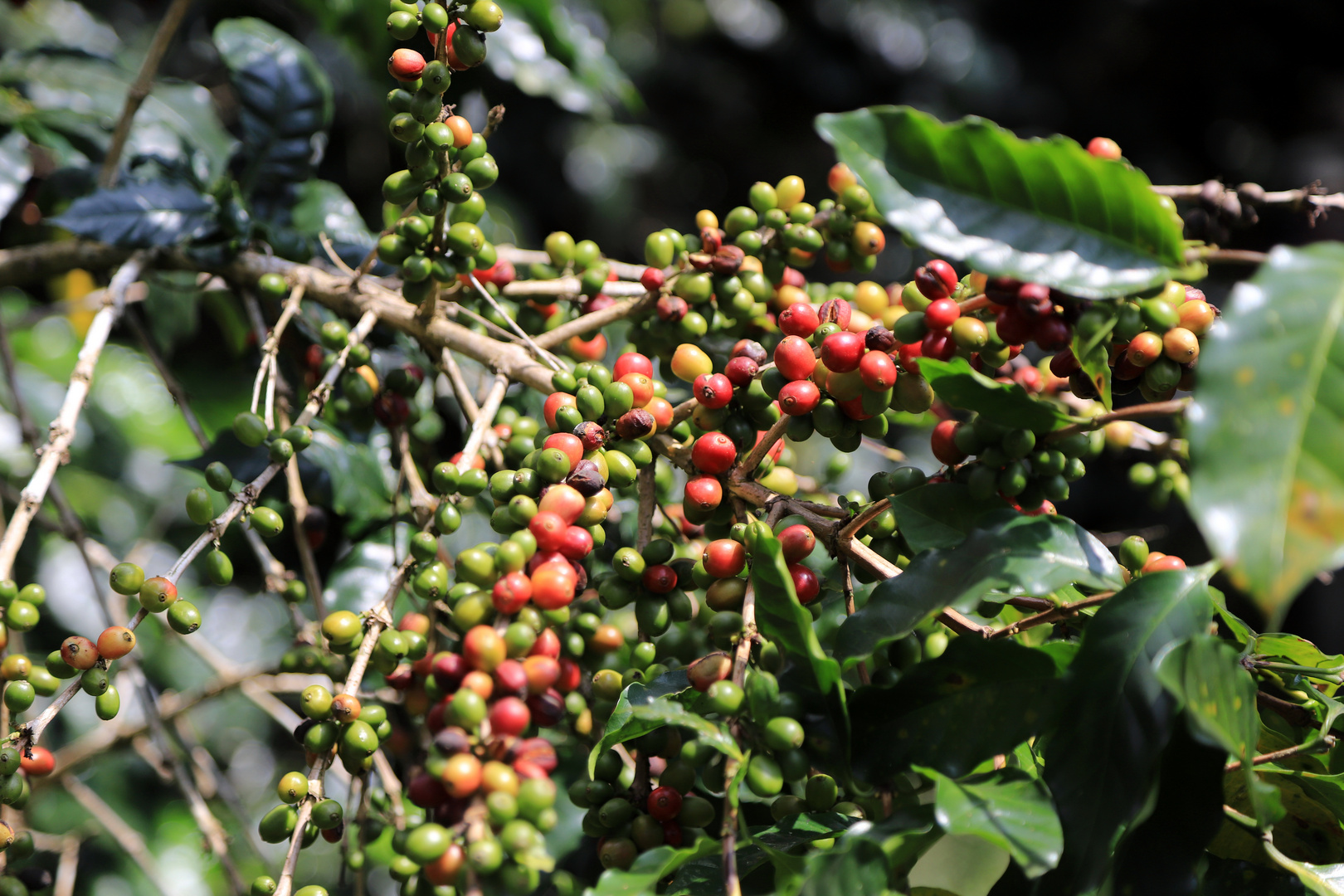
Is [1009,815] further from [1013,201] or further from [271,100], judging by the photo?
[271,100]

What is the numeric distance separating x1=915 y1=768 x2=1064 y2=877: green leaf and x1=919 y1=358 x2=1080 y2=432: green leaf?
23 centimetres

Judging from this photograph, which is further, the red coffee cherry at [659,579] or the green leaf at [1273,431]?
the red coffee cherry at [659,579]

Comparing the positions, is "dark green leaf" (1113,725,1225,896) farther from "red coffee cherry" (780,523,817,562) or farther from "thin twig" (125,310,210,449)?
"thin twig" (125,310,210,449)

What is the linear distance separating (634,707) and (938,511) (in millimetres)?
269

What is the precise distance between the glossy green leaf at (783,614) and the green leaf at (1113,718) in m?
0.15

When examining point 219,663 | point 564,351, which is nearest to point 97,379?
point 219,663

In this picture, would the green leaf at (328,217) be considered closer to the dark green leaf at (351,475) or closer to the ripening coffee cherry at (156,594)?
the dark green leaf at (351,475)

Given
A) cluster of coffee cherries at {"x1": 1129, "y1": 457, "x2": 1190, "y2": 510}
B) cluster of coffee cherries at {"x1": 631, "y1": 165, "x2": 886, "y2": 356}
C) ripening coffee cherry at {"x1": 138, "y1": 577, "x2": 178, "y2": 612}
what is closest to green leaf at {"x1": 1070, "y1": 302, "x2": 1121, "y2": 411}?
cluster of coffee cherries at {"x1": 631, "y1": 165, "x2": 886, "y2": 356}

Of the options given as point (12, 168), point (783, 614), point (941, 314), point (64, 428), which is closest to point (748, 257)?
point (941, 314)

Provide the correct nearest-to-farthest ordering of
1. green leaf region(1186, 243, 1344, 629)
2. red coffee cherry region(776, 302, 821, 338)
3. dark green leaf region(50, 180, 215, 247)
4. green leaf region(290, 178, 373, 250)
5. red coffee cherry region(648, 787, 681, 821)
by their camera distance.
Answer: green leaf region(1186, 243, 1344, 629), red coffee cherry region(648, 787, 681, 821), red coffee cherry region(776, 302, 821, 338), dark green leaf region(50, 180, 215, 247), green leaf region(290, 178, 373, 250)

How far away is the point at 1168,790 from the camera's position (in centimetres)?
58

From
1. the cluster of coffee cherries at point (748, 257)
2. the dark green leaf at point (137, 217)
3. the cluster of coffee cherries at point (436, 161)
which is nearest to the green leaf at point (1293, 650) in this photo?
the cluster of coffee cherries at point (748, 257)

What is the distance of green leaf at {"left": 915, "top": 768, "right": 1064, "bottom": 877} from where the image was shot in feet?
1.65

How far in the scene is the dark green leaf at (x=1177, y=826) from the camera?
0.57 metres
